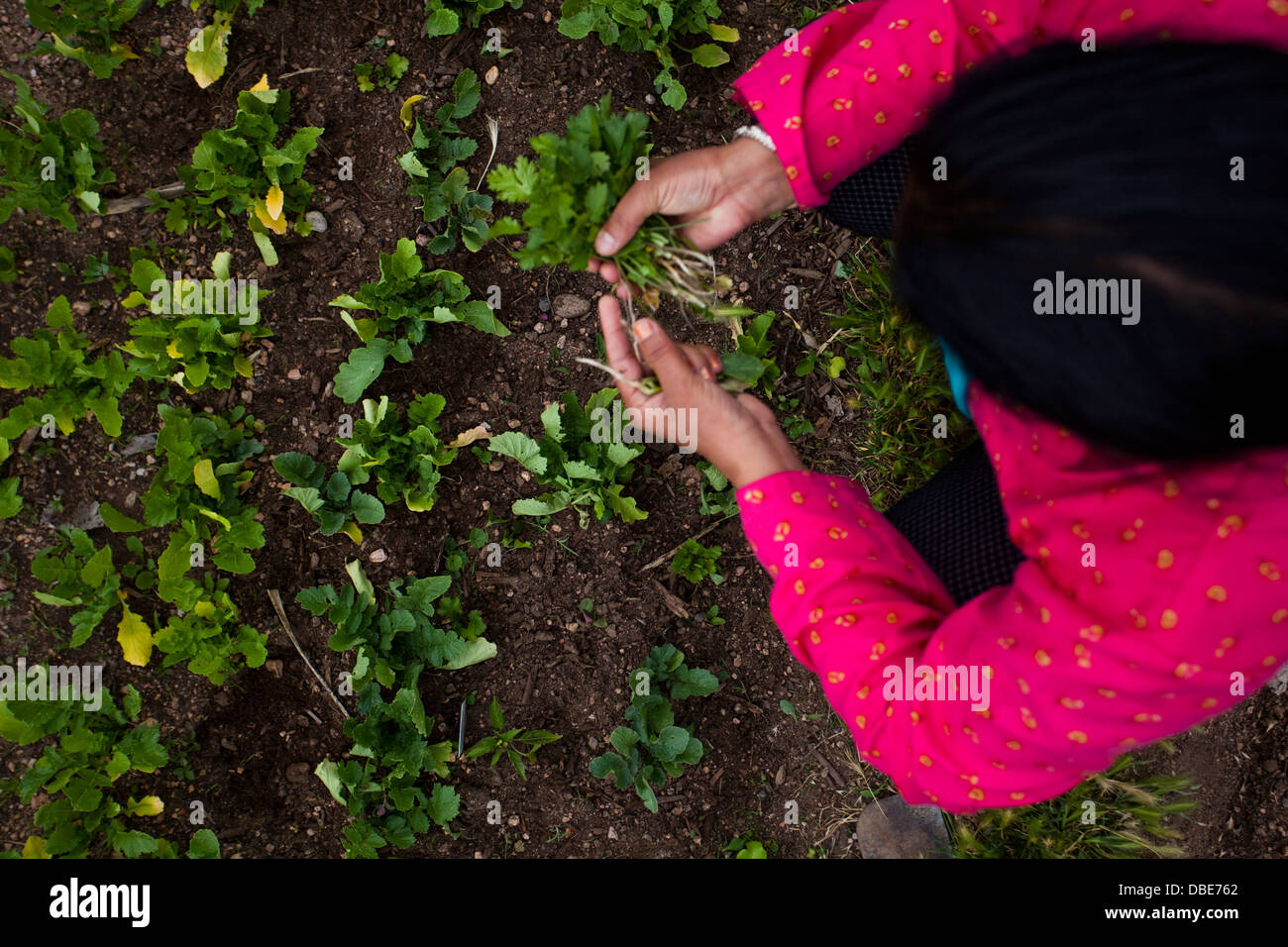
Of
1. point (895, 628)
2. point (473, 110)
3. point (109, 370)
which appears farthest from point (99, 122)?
point (895, 628)

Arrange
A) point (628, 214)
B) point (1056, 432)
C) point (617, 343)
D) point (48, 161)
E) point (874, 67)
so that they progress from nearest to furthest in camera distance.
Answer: point (1056, 432)
point (874, 67)
point (628, 214)
point (617, 343)
point (48, 161)

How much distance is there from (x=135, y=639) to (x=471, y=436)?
1.37 m

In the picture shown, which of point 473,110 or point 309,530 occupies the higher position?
point 473,110

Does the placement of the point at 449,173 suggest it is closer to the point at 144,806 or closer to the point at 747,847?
the point at 144,806

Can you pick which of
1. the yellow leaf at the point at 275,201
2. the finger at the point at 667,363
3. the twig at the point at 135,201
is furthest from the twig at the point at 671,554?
the twig at the point at 135,201

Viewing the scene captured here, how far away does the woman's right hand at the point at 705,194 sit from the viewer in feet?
7.25

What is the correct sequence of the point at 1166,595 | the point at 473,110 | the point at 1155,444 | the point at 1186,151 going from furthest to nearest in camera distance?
the point at 473,110 → the point at 1166,595 → the point at 1155,444 → the point at 1186,151

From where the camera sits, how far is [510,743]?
9.56 feet

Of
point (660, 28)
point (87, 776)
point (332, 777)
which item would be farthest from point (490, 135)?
point (87, 776)

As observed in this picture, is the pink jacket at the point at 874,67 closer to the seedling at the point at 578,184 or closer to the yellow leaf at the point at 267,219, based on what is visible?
the seedling at the point at 578,184

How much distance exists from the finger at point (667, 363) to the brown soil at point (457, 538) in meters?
0.85

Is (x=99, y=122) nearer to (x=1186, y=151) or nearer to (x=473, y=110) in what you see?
(x=473, y=110)
